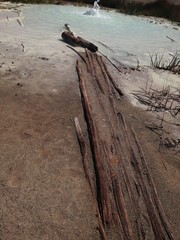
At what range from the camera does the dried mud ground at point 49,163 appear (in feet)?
13.2

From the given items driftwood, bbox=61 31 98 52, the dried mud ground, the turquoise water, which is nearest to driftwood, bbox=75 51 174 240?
the dried mud ground

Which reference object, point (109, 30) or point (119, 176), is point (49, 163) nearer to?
point (119, 176)

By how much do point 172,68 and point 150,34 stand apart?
506 centimetres

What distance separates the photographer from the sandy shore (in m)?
4.05

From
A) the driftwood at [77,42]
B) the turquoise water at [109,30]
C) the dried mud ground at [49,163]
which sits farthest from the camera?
the turquoise water at [109,30]

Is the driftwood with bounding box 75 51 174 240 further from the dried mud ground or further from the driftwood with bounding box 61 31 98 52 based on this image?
the driftwood with bounding box 61 31 98 52

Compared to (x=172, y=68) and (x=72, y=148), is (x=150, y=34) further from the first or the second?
(x=72, y=148)

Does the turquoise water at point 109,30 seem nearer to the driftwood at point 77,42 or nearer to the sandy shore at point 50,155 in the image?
the driftwood at point 77,42

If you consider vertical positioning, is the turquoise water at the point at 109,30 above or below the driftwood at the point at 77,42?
below

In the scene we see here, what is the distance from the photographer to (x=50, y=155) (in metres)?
5.20

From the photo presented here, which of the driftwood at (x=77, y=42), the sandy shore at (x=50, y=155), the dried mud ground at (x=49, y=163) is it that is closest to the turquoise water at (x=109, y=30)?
the driftwood at (x=77, y=42)

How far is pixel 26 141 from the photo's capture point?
5.45 metres

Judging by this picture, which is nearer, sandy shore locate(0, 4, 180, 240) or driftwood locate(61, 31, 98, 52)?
sandy shore locate(0, 4, 180, 240)

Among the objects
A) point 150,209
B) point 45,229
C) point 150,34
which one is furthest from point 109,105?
point 150,34
